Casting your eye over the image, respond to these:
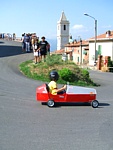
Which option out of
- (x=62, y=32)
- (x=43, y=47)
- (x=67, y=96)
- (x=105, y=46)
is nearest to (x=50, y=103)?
(x=67, y=96)

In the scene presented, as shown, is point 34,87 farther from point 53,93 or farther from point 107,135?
point 107,135

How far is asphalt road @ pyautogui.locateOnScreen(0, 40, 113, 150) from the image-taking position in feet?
19.1

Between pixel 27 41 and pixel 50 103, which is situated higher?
pixel 27 41

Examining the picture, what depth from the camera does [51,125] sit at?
7.16 meters

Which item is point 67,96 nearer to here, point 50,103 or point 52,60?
point 50,103

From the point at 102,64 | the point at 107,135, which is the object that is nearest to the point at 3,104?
the point at 107,135

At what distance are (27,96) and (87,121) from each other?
3828 millimetres

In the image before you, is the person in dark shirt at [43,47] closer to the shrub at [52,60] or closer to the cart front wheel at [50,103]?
the shrub at [52,60]

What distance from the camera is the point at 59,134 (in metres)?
6.46

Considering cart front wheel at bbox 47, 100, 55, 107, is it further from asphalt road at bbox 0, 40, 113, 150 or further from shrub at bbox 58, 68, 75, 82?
shrub at bbox 58, 68, 75, 82

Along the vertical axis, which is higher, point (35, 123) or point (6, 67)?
point (6, 67)

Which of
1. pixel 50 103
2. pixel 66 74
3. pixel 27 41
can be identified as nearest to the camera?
pixel 50 103

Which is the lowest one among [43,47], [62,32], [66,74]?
[66,74]

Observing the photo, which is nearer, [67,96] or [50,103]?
[50,103]
